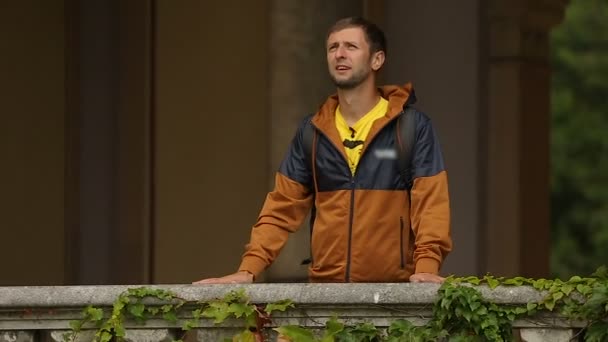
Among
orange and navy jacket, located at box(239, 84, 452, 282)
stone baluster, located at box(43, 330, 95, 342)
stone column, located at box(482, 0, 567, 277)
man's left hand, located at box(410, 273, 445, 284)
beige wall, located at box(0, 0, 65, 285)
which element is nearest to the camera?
man's left hand, located at box(410, 273, 445, 284)

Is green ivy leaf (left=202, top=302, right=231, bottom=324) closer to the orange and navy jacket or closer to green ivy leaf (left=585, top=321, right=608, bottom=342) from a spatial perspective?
the orange and navy jacket

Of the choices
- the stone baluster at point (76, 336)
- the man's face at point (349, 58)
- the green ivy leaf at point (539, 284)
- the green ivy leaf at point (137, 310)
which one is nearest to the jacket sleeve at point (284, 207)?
the man's face at point (349, 58)

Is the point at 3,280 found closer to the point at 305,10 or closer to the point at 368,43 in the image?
the point at 305,10

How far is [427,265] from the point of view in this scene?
25.6ft

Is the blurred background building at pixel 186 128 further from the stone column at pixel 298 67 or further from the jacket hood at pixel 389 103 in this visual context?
the jacket hood at pixel 389 103

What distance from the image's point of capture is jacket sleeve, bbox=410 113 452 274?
7844 millimetres

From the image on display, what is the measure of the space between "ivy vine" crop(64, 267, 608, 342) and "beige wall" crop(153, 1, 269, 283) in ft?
22.0

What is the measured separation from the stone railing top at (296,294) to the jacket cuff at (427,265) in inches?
12.2

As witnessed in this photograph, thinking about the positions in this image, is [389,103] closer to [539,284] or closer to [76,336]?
[539,284]

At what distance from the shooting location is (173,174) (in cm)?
1464

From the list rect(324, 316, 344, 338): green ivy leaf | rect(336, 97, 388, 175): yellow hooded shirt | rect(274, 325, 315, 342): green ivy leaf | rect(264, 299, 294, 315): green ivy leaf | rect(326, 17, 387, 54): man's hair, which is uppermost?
rect(326, 17, 387, 54): man's hair

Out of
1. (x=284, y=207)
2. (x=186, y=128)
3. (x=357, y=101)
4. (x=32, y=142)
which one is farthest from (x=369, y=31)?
(x=186, y=128)

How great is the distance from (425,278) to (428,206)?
0.36m

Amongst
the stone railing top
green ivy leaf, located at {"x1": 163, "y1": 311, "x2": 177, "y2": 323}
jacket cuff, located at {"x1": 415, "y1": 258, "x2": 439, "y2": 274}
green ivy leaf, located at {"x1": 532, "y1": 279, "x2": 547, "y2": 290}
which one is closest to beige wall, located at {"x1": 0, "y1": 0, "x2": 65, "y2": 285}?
the stone railing top
